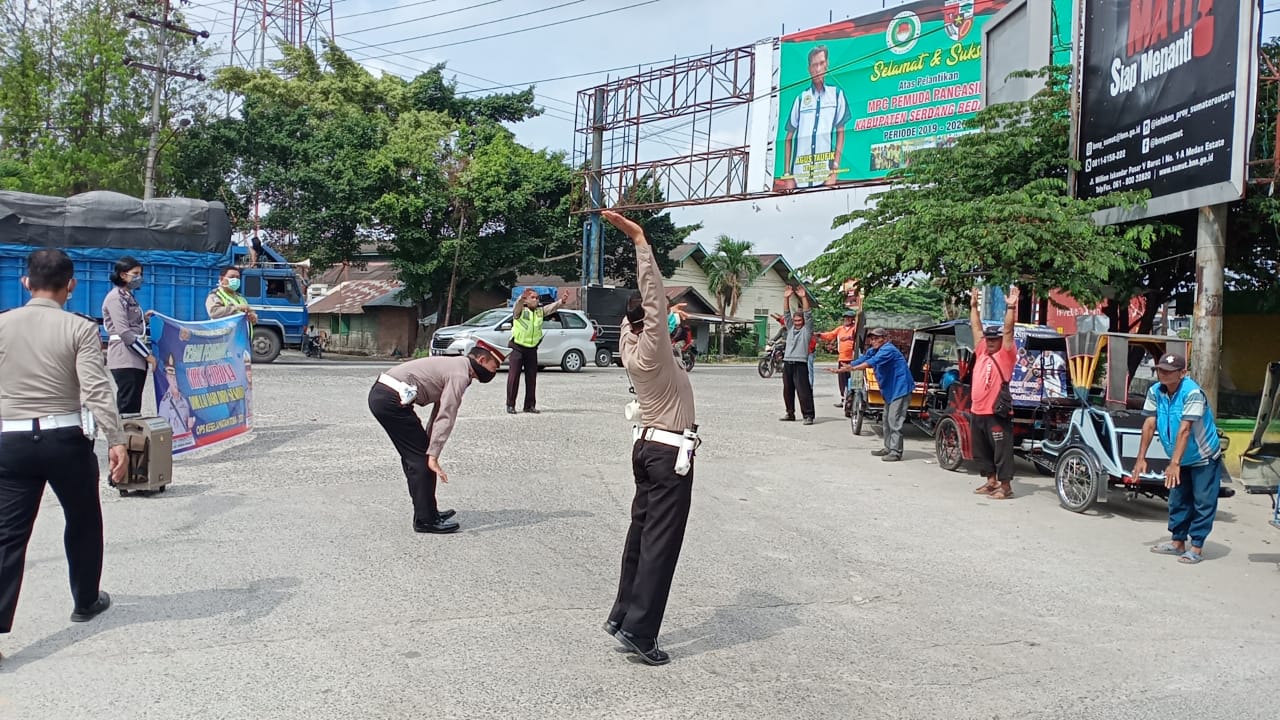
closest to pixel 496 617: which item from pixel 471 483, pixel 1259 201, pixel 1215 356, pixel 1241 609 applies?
pixel 471 483

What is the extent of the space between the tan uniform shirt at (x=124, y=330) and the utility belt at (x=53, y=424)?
448cm

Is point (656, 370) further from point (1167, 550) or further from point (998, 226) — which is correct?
point (998, 226)

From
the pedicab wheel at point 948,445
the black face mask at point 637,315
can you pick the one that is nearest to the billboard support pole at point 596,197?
the pedicab wheel at point 948,445

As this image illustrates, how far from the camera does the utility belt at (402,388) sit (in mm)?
6789

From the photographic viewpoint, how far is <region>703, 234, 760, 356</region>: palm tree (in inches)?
2108

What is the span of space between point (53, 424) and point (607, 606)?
295 cm

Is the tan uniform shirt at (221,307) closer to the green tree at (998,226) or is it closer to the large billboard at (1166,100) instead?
the green tree at (998,226)

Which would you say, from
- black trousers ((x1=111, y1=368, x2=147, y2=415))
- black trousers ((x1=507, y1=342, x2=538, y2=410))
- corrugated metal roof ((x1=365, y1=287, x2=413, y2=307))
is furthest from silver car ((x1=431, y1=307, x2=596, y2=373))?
corrugated metal roof ((x1=365, y1=287, x2=413, y2=307))

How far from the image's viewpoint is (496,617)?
210 inches

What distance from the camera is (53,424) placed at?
15.3 ft

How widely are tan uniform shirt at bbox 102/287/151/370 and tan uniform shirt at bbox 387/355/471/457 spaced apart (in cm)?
347

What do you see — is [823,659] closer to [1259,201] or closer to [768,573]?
[768,573]

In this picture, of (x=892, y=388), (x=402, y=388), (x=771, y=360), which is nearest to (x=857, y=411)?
(x=892, y=388)

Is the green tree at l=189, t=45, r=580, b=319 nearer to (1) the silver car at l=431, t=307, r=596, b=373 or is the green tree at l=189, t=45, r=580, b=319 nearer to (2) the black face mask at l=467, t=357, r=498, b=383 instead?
(1) the silver car at l=431, t=307, r=596, b=373
